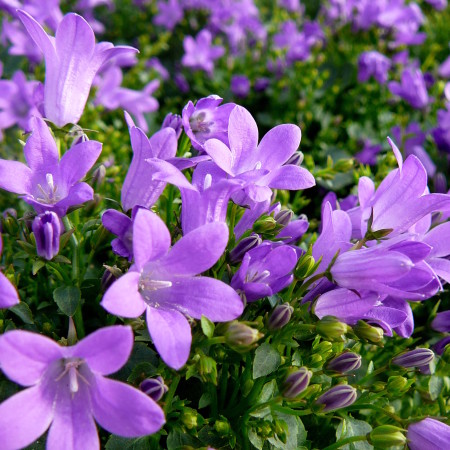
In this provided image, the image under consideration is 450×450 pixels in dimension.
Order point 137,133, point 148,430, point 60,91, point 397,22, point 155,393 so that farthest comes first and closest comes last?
point 397,22 → point 60,91 → point 137,133 → point 155,393 → point 148,430

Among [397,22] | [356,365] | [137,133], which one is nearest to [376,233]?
[356,365]

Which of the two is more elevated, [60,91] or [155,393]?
[60,91]

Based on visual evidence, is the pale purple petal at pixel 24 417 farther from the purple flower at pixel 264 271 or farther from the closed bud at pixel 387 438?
the closed bud at pixel 387 438

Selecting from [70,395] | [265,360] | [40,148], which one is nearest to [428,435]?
[265,360]

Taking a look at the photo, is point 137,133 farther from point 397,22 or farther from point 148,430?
point 397,22

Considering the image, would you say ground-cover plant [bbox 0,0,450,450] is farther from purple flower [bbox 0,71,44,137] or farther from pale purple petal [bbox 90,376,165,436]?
purple flower [bbox 0,71,44,137]

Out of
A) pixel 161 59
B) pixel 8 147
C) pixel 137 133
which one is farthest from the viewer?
pixel 161 59
